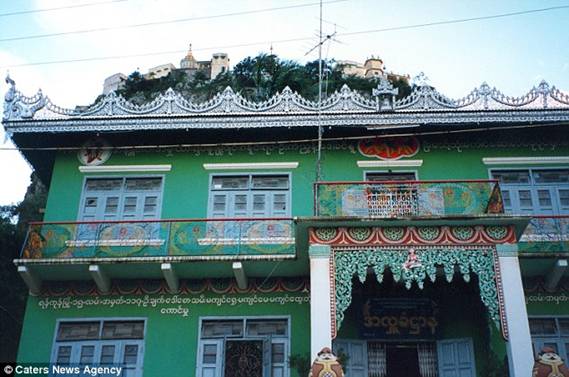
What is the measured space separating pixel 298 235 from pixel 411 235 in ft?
6.46

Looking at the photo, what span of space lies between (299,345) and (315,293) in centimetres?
213

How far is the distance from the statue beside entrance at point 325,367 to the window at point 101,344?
4380 millimetres

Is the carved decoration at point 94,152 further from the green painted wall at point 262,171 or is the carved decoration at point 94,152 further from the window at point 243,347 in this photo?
the window at point 243,347

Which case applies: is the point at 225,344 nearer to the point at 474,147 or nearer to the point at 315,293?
the point at 315,293

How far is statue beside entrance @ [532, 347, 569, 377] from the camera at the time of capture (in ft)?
30.1

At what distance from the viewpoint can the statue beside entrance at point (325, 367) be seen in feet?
30.4

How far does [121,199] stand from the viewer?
46.2 ft

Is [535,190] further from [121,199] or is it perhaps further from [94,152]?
[94,152]

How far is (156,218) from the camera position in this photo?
543 inches

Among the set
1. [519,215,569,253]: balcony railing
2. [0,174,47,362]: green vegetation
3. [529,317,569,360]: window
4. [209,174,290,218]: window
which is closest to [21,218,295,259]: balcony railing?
[209,174,290,218]: window

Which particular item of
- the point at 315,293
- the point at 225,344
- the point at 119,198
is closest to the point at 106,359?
the point at 225,344

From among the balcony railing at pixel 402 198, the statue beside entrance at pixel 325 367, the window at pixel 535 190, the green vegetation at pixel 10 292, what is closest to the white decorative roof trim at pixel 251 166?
the balcony railing at pixel 402 198

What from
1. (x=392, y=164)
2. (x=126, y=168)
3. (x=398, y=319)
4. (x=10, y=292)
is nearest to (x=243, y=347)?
(x=398, y=319)

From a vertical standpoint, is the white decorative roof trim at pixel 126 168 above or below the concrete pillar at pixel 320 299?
above
